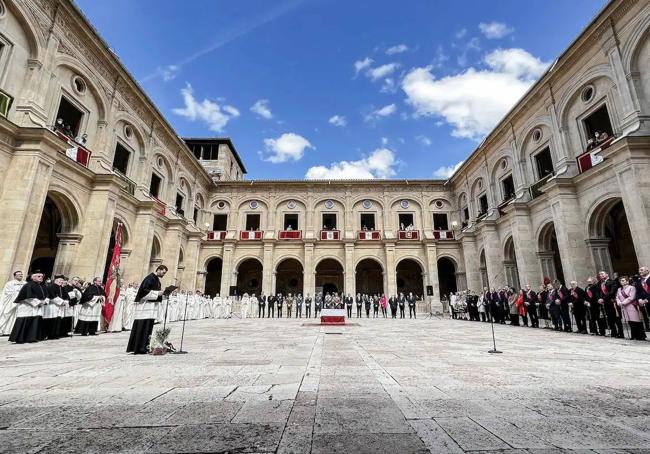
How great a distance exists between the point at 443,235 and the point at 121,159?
2439 cm

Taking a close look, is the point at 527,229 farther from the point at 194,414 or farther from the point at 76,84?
the point at 76,84

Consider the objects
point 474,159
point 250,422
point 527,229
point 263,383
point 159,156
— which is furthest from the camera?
point 474,159

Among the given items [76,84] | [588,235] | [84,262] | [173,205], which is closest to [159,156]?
[173,205]

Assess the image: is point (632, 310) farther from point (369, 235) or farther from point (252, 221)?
point (252, 221)

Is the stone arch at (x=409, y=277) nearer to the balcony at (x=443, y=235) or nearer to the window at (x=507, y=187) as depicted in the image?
the balcony at (x=443, y=235)

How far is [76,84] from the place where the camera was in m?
14.5

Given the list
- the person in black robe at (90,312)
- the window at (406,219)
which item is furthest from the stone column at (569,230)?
the person in black robe at (90,312)

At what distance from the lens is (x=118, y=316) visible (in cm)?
1048

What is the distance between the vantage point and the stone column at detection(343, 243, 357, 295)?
1022 inches

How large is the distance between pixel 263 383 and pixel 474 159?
83.4 feet

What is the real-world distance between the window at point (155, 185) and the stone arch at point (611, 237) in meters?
24.4

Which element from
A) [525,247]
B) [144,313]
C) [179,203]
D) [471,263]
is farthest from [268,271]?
[144,313]

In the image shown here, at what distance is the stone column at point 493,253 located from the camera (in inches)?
803

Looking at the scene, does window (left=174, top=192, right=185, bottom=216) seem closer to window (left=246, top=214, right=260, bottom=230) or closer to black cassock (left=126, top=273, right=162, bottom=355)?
window (left=246, top=214, right=260, bottom=230)
